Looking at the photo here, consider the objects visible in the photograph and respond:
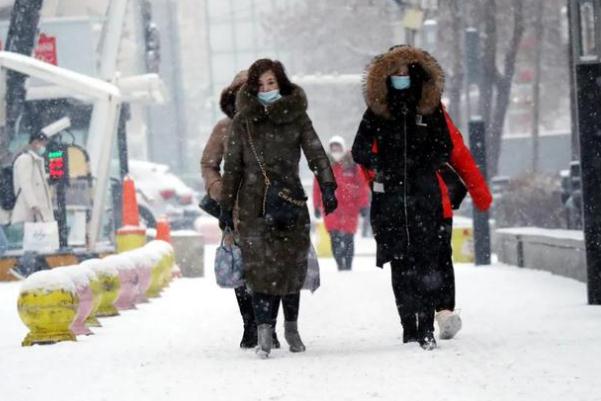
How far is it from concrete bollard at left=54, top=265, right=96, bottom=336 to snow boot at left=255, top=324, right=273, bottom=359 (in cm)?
209

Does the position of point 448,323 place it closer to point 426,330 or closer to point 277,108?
point 426,330

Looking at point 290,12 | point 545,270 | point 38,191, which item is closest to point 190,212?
point 38,191

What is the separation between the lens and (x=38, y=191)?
2056 centimetres

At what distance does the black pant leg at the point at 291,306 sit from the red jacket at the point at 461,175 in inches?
32.8

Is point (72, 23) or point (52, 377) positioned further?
point (72, 23)

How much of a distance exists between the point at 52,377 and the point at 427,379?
6.80ft

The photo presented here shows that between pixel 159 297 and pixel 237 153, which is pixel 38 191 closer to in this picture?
pixel 159 297

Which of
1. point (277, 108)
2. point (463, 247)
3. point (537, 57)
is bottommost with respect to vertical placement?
point (463, 247)

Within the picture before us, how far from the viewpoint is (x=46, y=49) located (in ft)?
86.6

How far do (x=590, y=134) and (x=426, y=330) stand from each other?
10.7 feet

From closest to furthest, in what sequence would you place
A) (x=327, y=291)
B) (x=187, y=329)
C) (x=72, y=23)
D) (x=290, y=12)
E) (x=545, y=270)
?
1. (x=187, y=329)
2. (x=327, y=291)
3. (x=545, y=270)
4. (x=72, y=23)
5. (x=290, y=12)

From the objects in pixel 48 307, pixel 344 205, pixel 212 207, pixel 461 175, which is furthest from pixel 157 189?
pixel 461 175

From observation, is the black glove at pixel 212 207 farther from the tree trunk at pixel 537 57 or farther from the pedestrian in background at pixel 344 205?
the tree trunk at pixel 537 57

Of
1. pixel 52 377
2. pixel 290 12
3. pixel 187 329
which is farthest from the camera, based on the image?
pixel 290 12
